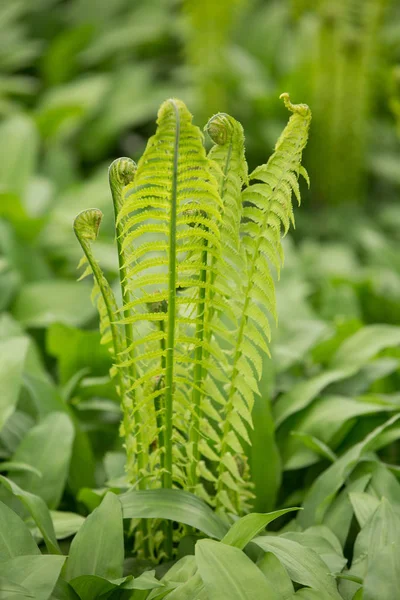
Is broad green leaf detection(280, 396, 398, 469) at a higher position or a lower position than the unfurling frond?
lower

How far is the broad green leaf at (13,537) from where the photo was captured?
2.92ft

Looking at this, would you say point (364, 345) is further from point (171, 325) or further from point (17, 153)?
point (17, 153)

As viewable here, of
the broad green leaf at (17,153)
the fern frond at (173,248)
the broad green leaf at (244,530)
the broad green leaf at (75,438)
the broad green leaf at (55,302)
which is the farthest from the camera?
the broad green leaf at (17,153)

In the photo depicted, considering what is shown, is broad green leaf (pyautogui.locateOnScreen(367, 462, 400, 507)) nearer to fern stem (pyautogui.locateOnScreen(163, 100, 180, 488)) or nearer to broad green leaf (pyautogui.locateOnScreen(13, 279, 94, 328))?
fern stem (pyautogui.locateOnScreen(163, 100, 180, 488))

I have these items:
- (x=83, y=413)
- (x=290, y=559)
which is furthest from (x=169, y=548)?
(x=83, y=413)

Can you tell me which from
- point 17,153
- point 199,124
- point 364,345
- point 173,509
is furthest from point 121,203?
point 199,124

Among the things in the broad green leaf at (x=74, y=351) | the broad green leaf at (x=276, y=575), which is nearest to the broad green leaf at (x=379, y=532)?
the broad green leaf at (x=276, y=575)

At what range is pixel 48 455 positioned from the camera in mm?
1144

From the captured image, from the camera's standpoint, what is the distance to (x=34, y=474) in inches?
44.4

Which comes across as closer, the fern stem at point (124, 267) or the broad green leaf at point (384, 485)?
the fern stem at point (124, 267)

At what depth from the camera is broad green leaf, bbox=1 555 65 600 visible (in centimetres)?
79

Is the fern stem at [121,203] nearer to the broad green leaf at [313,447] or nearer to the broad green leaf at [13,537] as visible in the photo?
the broad green leaf at [13,537]

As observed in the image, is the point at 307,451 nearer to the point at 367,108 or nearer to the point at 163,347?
the point at 163,347

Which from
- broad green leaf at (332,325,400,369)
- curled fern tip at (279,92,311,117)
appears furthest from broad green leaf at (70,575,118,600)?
broad green leaf at (332,325,400,369)
